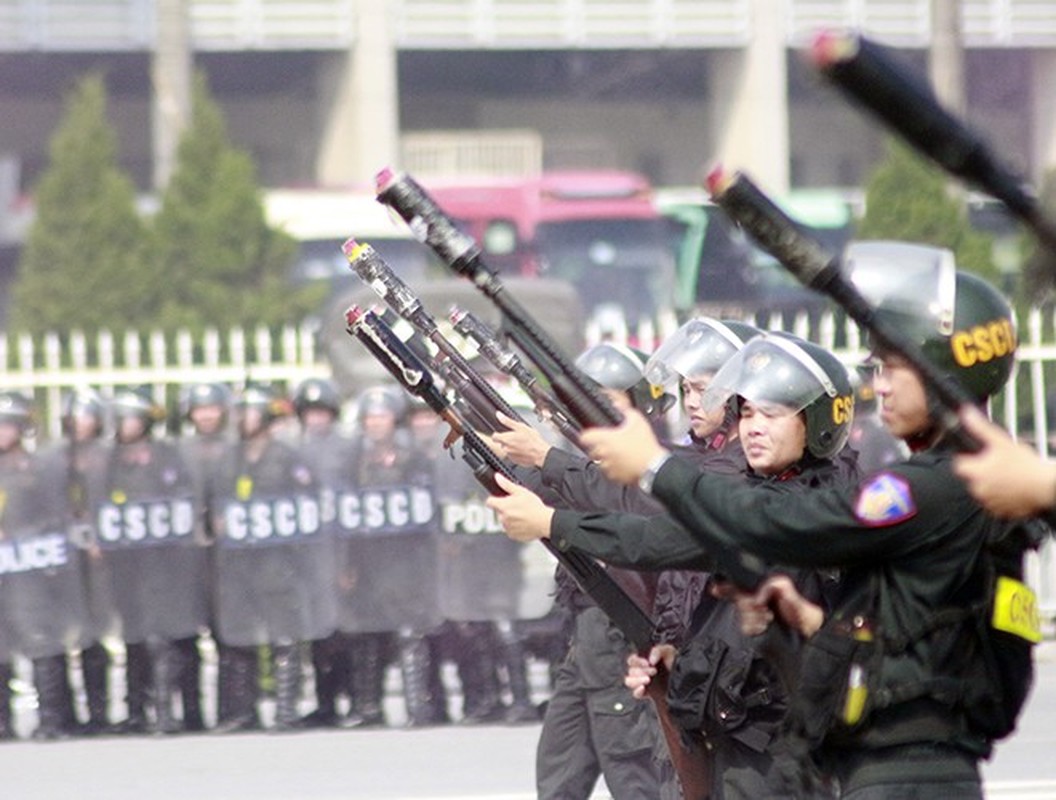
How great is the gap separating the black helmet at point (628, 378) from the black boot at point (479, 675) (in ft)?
16.3

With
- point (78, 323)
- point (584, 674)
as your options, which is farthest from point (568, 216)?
point (584, 674)

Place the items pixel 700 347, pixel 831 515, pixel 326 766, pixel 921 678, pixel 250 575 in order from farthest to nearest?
1. pixel 250 575
2. pixel 326 766
3. pixel 700 347
4. pixel 921 678
5. pixel 831 515

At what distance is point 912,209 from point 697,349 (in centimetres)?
1918

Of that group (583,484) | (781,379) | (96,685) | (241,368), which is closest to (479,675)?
(96,685)

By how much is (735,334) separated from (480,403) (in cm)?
117

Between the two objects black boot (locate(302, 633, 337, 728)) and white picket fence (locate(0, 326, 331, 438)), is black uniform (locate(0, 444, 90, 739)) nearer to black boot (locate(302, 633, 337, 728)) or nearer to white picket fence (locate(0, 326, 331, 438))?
black boot (locate(302, 633, 337, 728))

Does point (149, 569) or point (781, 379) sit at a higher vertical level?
point (781, 379)

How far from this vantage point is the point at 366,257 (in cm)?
669

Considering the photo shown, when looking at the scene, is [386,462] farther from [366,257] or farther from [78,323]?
[78,323]

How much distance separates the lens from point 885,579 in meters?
5.05

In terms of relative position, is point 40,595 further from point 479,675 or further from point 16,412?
point 479,675

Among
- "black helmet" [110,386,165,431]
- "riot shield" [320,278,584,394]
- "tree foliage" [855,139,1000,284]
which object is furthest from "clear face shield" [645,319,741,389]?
"tree foliage" [855,139,1000,284]

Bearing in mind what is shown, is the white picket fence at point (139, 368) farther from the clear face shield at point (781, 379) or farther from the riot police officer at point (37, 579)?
the clear face shield at point (781, 379)

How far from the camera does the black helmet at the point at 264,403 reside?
13984 mm
